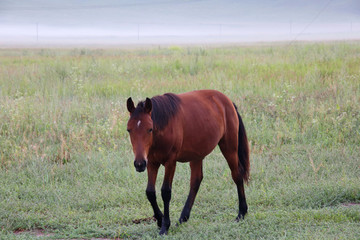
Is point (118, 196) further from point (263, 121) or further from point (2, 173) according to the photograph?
point (263, 121)

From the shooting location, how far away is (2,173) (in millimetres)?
6930

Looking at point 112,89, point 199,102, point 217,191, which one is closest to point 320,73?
point 112,89

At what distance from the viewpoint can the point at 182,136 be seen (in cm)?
455

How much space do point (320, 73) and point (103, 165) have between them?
8745 millimetres

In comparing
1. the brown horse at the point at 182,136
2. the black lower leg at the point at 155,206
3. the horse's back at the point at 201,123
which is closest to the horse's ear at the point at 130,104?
the brown horse at the point at 182,136

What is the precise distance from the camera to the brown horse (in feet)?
Answer: 13.4

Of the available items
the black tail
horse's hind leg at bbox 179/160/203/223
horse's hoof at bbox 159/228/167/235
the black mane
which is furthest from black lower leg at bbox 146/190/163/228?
the black tail

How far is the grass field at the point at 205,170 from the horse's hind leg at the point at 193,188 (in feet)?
0.41

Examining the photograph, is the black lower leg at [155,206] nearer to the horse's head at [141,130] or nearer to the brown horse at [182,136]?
the brown horse at [182,136]

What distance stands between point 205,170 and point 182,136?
103 inches

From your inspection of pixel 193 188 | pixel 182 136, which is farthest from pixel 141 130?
pixel 193 188

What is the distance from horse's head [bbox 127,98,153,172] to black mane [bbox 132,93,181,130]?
4 cm

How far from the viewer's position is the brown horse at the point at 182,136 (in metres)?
4.08

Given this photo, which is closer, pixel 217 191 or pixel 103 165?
pixel 217 191
